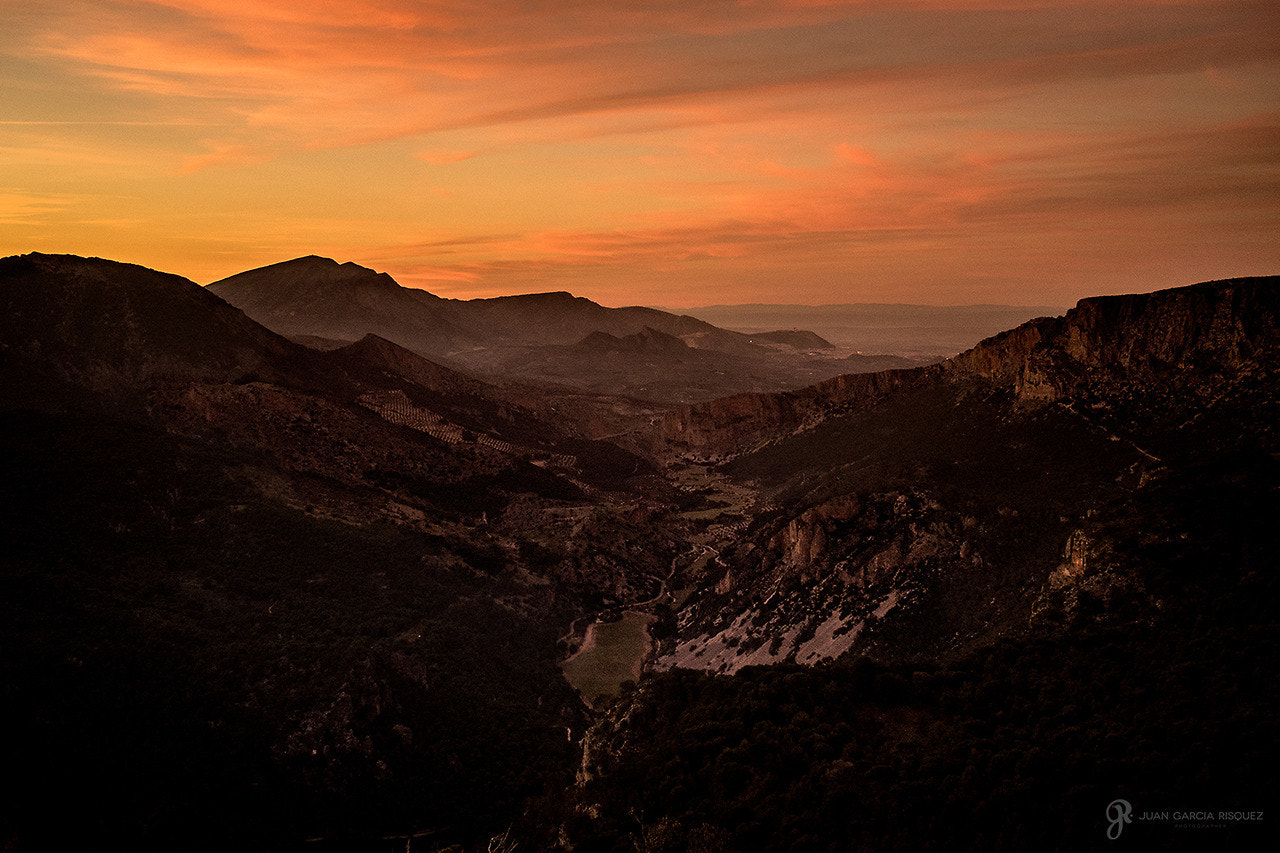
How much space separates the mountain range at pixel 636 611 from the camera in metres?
34.2

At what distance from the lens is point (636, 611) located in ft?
283

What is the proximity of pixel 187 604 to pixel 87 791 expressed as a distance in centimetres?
2227

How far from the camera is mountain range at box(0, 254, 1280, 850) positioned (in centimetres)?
3416

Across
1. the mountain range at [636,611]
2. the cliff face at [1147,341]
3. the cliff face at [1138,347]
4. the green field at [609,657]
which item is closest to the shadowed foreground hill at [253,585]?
the mountain range at [636,611]

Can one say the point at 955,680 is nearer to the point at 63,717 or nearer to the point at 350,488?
the point at 63,717

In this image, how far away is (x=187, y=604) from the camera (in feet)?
206

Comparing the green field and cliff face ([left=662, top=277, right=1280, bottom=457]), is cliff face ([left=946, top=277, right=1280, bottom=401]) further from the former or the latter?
the green field

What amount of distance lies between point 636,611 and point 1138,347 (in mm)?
59341

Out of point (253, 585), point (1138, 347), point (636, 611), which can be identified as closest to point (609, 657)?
point (636, 611)

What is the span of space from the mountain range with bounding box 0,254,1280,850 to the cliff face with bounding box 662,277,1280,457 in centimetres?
46

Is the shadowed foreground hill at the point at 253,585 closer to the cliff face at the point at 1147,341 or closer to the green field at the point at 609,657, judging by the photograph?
the green field at the point at 609,657

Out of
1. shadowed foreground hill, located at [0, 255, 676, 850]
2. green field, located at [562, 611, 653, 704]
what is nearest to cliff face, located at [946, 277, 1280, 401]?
shadowed foreground hill, located at [0, 255, 676, 850]

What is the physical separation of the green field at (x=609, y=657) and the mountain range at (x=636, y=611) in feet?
2.85

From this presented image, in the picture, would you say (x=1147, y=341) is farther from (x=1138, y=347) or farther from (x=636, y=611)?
(x=636, y=611)
